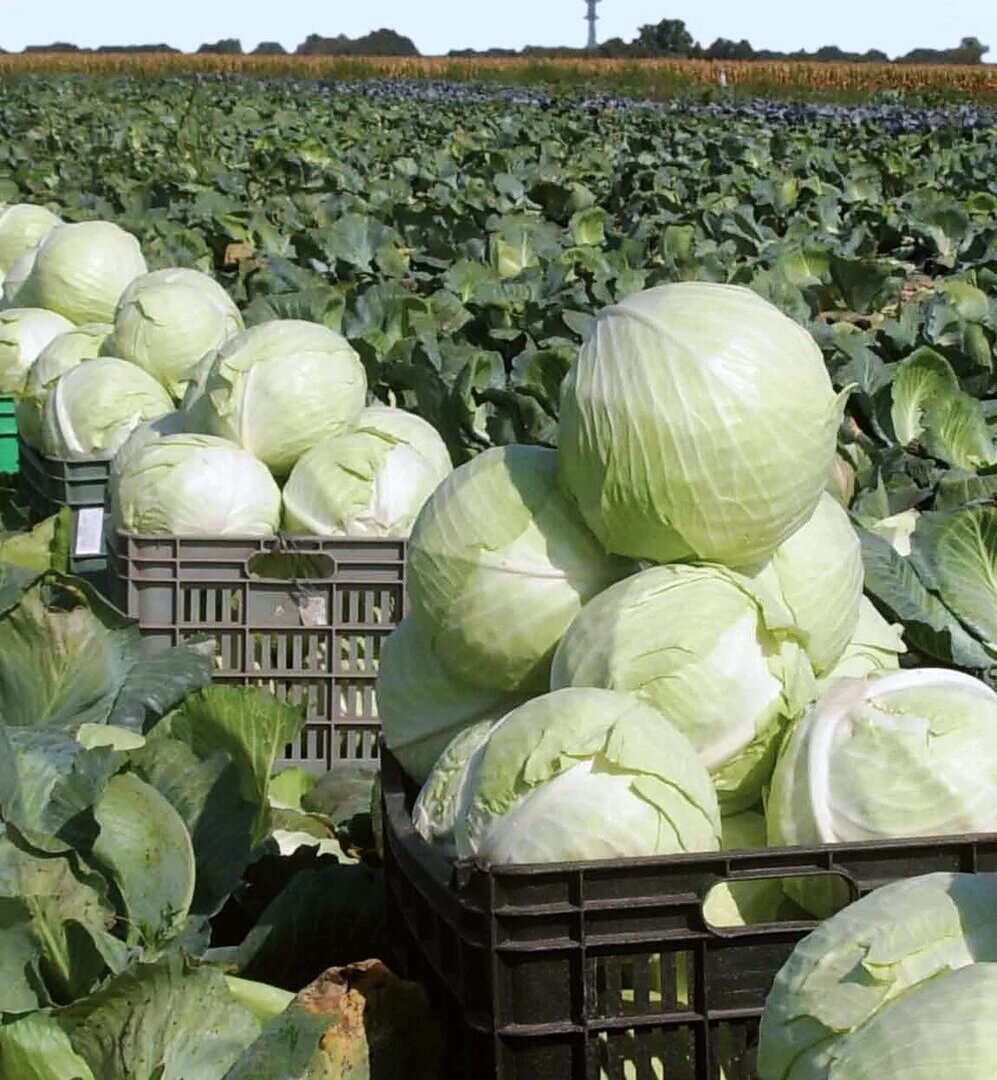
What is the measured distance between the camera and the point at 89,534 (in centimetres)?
412

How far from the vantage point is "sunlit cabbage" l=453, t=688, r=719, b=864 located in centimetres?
183

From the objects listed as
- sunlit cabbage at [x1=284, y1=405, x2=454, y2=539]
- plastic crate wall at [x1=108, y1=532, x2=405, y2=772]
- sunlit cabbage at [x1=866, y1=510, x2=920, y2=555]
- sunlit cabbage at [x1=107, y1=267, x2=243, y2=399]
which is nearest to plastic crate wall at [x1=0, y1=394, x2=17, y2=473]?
sunlit cabbage at [x1=107, y1=267, x2=243, y2=399]

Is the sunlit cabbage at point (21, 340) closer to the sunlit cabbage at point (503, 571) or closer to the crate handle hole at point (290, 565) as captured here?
the crate handle hole at point (290, 565)

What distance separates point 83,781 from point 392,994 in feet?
1.90

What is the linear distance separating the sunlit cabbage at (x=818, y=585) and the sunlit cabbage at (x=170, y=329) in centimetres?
279

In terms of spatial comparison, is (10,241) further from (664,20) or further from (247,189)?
(664,20)

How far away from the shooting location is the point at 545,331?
632 cm

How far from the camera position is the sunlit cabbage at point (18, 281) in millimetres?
5992

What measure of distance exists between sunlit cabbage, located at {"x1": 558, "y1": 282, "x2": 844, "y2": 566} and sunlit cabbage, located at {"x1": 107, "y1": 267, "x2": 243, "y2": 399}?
108 inches

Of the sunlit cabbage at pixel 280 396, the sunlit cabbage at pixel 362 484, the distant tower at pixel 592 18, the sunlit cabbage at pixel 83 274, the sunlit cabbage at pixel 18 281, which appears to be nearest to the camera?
the sunlit cabbage at pixel 362 484

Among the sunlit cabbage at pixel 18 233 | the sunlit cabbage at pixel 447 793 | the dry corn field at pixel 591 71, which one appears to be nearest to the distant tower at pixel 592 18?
the dry corn field at pixel 591 71

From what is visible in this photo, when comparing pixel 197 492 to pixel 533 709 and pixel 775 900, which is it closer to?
pixel 533 709

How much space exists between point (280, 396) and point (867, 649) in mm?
1844

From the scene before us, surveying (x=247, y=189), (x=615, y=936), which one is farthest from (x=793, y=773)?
(x=247, y=189)
